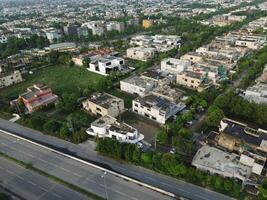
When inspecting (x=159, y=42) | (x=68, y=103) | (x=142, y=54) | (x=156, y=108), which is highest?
(x=156, y=108)

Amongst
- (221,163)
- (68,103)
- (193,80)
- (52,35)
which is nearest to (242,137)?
(221,163)

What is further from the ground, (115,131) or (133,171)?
(115,131)

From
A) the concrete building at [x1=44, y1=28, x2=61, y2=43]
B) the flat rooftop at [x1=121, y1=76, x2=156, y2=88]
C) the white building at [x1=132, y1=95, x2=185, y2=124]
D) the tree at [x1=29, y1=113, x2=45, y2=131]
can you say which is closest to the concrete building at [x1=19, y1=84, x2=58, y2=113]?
the tree at [x1=29, y1=113, x2=45, y2=131]

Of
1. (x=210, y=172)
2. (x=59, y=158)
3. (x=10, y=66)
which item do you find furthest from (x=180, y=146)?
(x=10, y=66)

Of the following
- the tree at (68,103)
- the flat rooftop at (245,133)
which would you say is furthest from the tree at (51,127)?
the flat rooftop at (245,133)

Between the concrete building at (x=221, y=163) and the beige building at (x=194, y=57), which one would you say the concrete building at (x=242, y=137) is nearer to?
the concrete building at (x=221, y=163)

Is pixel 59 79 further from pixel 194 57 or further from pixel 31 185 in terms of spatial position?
pixel 194 57
